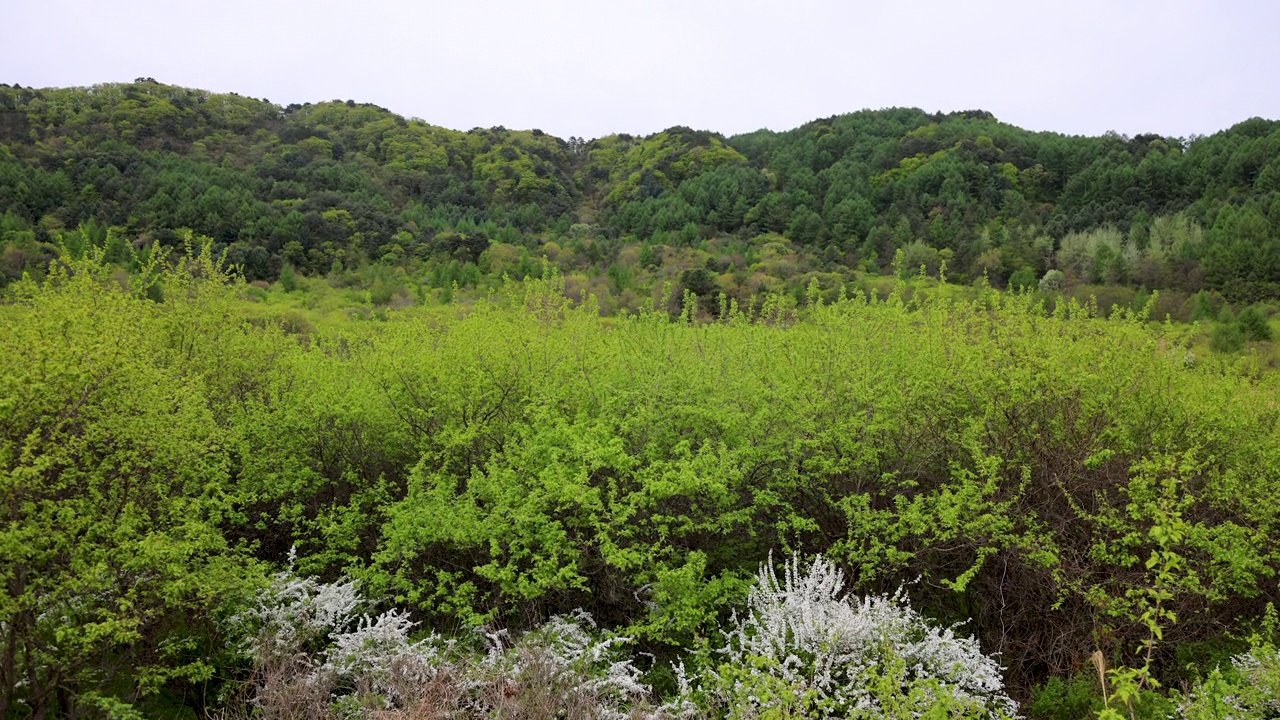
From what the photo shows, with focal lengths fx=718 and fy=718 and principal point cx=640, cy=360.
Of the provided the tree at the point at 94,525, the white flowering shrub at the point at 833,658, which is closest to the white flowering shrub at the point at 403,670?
the tree at the point at 94,525

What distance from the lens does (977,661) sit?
6297 mm

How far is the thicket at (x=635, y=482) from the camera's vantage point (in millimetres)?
5867

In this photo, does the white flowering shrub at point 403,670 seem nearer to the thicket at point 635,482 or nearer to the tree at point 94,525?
the thicket at point 635,482

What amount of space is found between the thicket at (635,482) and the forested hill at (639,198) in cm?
1865

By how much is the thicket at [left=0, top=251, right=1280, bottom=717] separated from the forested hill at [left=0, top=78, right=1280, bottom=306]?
18.7 m

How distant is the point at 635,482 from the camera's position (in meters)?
7.70

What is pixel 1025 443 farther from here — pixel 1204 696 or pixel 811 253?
pixel 811 253

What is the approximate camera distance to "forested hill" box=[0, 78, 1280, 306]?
3469cm

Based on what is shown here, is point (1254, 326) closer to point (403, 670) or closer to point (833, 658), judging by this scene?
point (833, 658)

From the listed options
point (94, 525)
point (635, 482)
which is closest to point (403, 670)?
point (94, 525)

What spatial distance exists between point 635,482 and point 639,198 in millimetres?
51476

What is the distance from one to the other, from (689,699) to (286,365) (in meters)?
7.37

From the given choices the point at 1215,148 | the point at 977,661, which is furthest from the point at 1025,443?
the point at 1215,148

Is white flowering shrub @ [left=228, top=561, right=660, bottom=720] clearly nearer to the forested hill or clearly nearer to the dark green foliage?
the forested hill
